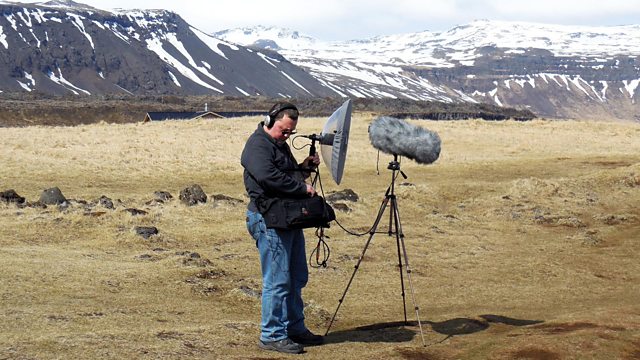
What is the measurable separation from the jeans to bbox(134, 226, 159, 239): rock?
1064cm

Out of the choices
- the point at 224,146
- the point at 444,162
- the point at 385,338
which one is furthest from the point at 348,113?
the point at 224,146

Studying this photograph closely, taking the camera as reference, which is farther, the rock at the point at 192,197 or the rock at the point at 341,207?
the rock at the point at 341,207

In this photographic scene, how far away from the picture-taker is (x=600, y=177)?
111 feet

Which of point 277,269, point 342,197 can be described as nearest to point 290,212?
point 277,269

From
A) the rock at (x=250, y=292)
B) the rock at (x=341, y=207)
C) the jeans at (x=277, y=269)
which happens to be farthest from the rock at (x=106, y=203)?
the jeans at (x=277, y=269)

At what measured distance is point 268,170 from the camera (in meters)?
9.66

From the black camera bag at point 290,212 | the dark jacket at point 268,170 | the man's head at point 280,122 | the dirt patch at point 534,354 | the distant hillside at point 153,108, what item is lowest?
the distant hillside at point 153,108

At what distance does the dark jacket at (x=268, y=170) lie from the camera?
966 cm

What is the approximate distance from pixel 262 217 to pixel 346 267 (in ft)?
27.5

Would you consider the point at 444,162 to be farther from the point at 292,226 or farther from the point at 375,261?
the point at 292,226

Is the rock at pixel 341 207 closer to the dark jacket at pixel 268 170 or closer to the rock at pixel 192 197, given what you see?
the rock at pixel 192 197

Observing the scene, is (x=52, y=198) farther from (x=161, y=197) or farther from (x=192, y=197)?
(x=192, y=197)

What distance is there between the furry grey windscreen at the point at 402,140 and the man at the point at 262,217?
5.05 ft

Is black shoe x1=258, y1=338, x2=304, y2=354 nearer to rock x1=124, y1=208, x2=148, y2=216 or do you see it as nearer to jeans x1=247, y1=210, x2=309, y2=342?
jeans x1=247, y1=210, x2=309, y2=342
